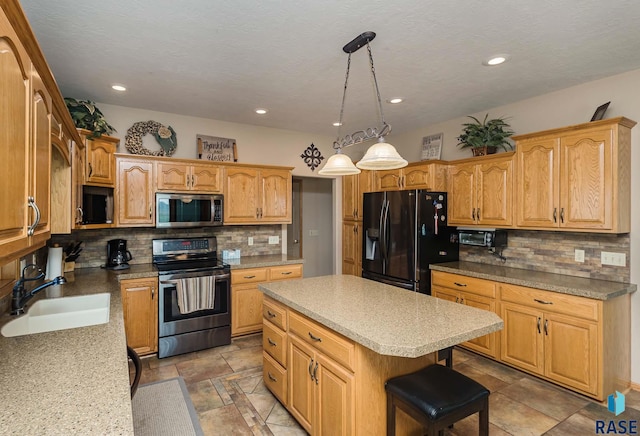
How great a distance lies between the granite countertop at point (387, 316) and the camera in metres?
1.55

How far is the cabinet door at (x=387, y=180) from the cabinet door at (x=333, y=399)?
2875 mm

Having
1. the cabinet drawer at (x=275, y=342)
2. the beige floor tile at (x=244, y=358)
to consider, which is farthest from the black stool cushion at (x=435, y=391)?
the beige floor tile at (x=244, y=358)

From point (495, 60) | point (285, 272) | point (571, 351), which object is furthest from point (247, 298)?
point (495, 60)

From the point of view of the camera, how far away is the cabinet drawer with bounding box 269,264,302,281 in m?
4.06

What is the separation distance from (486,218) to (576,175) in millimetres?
911

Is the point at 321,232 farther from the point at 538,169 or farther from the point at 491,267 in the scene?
the point at 538,169

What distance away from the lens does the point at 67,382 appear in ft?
4.04

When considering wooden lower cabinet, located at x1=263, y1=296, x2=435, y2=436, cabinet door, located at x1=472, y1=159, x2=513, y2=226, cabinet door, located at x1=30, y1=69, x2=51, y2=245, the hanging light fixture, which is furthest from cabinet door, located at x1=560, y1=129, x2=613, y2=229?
cabinet door, located at x1=30, y1=69, x2=51, y2=245

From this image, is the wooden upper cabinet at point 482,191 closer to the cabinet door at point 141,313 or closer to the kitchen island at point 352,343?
the kitchen island at point 352,343

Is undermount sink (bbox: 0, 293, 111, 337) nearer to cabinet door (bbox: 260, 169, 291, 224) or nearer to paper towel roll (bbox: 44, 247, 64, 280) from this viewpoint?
paper towel roll (bbox: 44, 247, 64, 280)

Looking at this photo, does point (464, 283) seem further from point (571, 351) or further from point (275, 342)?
point (275, 342)

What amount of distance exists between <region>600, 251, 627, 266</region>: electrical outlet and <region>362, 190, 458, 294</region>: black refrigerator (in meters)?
1.36

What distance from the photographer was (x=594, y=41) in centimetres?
233

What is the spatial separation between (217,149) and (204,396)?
276 cm
